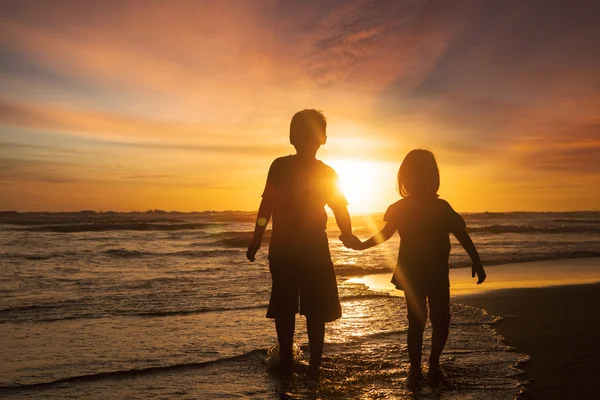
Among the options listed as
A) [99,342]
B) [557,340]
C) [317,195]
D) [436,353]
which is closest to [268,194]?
[317,195]

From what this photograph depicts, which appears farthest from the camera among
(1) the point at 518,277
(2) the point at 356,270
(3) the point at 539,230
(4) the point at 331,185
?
(3) the point at 539,230

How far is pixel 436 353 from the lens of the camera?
440 centimetres

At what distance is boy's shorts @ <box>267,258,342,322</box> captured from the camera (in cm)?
470

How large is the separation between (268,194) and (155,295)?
5.64 meters

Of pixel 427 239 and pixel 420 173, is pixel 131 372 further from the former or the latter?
pixel 420 173

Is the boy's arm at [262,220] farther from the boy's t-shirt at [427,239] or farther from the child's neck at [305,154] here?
the boy's t-shirt at [427,239]

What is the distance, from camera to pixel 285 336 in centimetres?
473

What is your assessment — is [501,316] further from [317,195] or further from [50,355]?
[50,355]

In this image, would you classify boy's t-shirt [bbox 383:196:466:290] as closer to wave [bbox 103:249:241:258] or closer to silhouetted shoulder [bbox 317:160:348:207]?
silhouetted shoulder [bbox 317:160:348:207]

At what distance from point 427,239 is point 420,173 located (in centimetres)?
59

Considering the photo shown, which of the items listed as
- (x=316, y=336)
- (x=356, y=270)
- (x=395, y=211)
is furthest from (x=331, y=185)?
(x=356, y=270)

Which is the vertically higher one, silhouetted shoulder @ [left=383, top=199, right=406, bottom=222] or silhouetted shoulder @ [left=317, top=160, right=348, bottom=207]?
silhouetted shoulder @ [left=317, top=160, right=348, bottom=207]

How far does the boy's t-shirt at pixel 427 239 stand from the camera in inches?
178

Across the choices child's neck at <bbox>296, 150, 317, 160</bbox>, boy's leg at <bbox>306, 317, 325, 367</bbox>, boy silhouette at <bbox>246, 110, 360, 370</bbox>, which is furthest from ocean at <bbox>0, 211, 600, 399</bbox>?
child's neck at <bbox>296, 150, 317, 160</bbox>
